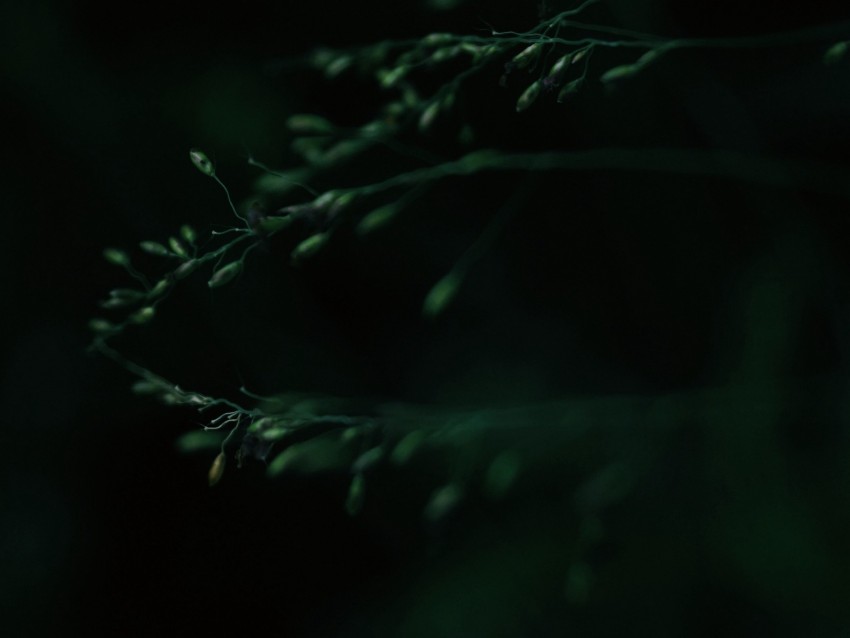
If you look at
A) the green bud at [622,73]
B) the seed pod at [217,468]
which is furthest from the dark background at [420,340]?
the seed pod at [217,468]

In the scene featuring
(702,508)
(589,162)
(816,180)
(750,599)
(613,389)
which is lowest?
(750,599)

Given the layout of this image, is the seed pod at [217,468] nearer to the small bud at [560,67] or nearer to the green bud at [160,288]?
the green bud at [160,288]

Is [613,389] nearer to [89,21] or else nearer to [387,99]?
[387,99]

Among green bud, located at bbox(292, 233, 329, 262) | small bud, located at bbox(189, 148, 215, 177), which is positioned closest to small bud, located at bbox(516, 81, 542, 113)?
green bud, located at bbox(292, 233, 329, 262)

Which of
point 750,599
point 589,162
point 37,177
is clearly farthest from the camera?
point 37,177

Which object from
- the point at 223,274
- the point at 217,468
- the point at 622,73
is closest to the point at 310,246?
the point at 223,274

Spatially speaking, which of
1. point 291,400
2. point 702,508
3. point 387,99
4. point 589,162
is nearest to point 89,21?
point 387,99

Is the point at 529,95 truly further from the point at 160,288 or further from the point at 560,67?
the point at 160,288

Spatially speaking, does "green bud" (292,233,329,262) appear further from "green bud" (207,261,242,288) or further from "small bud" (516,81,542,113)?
"small bud" (516,81,542,113)
